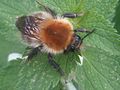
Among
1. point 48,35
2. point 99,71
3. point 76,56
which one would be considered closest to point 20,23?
point 48,35

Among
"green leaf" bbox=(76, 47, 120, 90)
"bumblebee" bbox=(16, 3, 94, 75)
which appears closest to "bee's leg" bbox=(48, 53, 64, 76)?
"bumblebee" bbox=(16, 3, 94, 75)

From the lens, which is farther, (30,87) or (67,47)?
(30,87)

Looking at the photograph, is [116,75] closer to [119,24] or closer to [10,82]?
[10,82]

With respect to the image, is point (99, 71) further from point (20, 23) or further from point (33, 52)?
point (20, 23)

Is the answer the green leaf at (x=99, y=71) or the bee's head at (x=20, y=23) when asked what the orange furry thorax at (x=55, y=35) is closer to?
the bee's head at (x=20, y=23)

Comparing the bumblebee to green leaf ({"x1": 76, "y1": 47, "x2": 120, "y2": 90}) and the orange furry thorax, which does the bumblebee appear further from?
green leaf ({"x1": 76, "y1": 47, "x2": 120, "y2": 90})

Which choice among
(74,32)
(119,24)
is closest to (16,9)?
(74,32)
